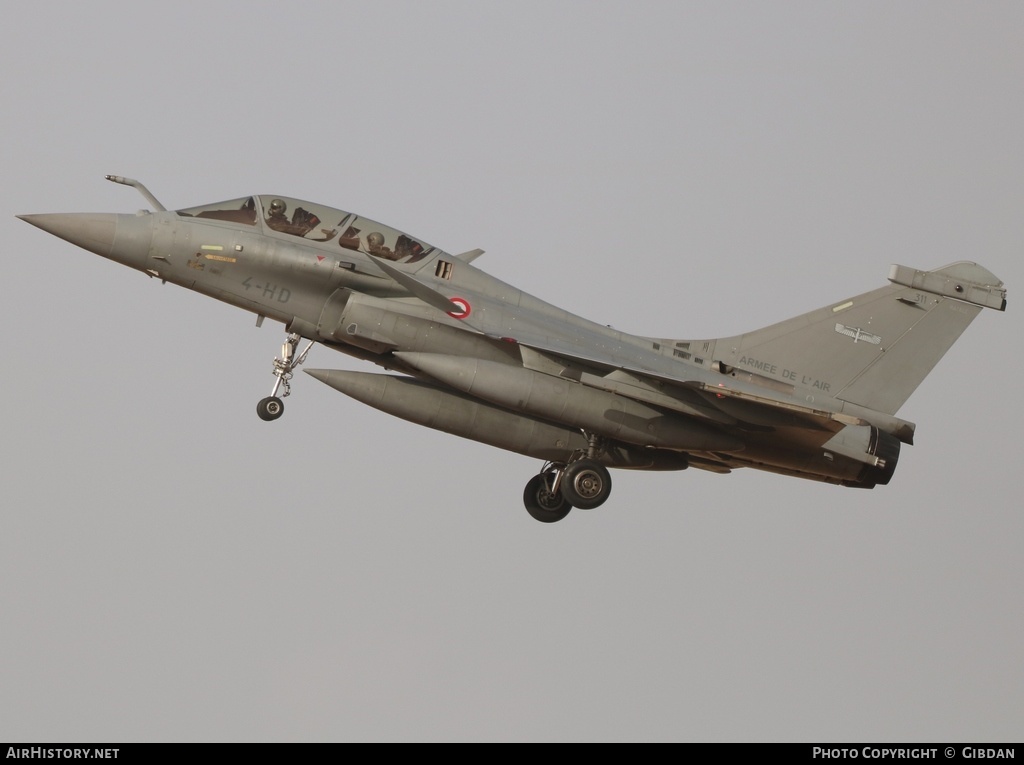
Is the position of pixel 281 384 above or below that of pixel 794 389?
below

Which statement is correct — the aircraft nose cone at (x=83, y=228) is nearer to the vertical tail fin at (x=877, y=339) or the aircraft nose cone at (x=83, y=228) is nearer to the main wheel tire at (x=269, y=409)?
the main wheel tire at (x=269, y=409)

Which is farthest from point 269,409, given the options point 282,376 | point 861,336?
point 861,336

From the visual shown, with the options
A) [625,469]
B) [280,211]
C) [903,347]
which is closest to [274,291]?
[280,211]

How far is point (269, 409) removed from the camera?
58.2 ft

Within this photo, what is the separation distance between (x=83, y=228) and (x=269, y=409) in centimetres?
311

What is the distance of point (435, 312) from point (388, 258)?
36.1 inches

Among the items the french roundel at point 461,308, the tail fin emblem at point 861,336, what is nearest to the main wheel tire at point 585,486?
the french roundel at point 461,308

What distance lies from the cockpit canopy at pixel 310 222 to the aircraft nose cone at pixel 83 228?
3.14 ft

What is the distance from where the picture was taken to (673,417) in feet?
59.9

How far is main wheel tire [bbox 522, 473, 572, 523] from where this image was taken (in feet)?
65.0

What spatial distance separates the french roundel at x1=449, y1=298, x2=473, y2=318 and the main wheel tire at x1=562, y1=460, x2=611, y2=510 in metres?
2.38
